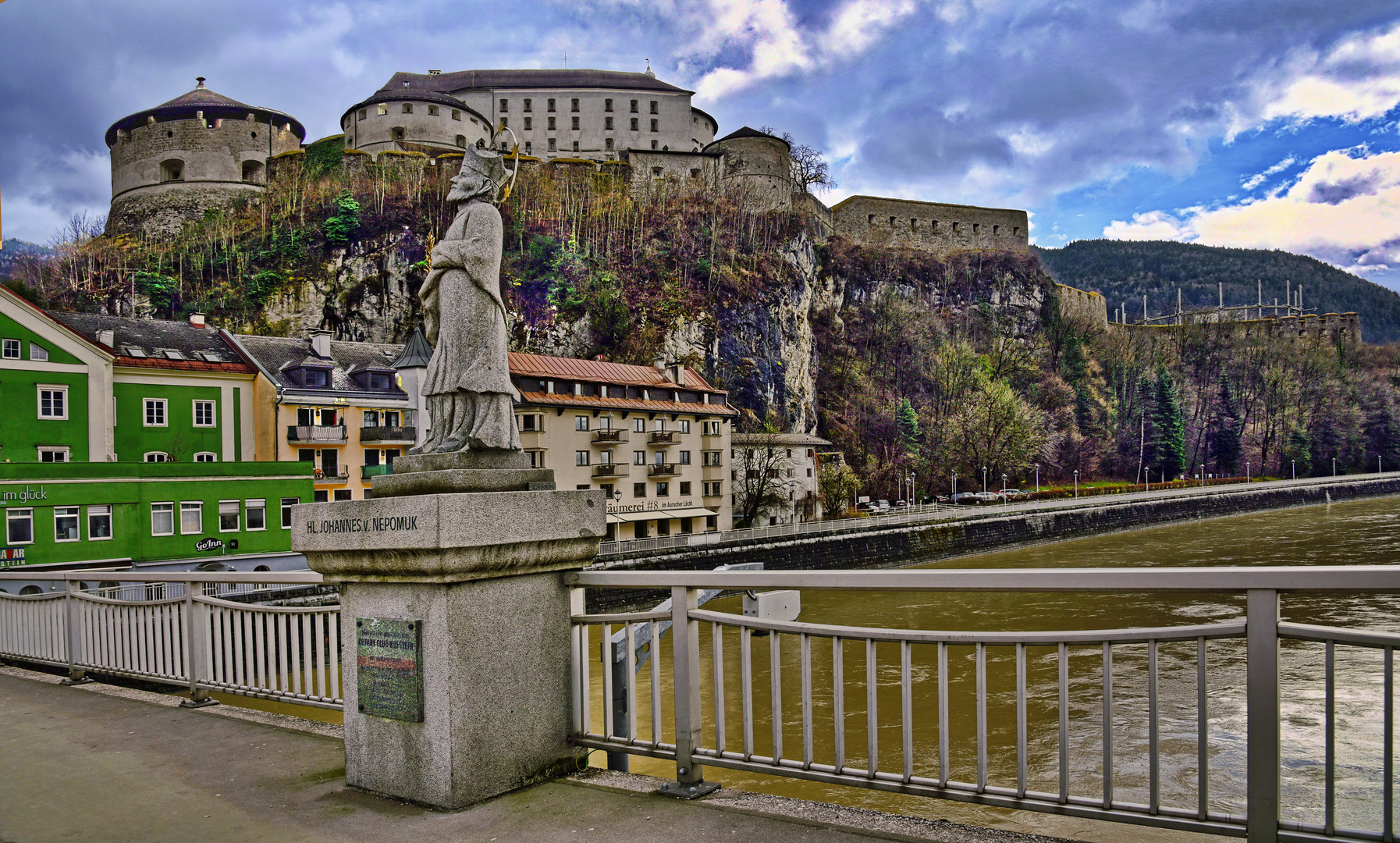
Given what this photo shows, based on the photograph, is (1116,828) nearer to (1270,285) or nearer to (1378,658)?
(1378,658)

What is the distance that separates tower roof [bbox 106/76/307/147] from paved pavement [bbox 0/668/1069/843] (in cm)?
6928

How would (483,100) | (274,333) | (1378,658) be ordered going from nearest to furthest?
1. (1378,658)
2. (274,333)
3. (483,100)

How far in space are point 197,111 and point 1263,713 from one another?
74.4 metres

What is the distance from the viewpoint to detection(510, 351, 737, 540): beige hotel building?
1626 inches

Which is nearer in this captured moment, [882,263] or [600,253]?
[600,253]

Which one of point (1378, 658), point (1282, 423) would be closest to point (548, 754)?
point (1378, 658)

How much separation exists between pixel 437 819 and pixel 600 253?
205ft

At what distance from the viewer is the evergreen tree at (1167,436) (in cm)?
8544

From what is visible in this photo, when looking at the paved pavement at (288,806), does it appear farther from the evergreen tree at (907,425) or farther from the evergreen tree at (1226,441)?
the evergreen tree at (1226,441)

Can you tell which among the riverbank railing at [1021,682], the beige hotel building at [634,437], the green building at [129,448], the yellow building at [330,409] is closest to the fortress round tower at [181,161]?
the green building at [129,448]

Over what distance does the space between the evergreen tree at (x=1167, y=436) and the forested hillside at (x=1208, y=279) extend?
57.8m

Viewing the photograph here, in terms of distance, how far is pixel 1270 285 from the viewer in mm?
147875

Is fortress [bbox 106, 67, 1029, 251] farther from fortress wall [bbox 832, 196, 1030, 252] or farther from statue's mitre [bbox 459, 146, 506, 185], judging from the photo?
statue's mitre [bbox 459, 146, 506, 185]

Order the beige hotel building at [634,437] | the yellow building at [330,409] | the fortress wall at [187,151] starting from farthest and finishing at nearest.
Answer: the fortress wall at [187,151] < the beige hotel building at [634,437] < the yellow building at [330,409]
